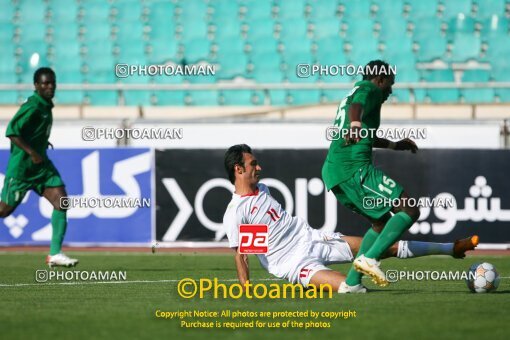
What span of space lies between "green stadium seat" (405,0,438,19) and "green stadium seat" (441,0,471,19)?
0.61 feet

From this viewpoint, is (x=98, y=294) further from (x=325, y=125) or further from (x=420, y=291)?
(x=325, y=125)

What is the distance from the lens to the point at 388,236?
8820mm

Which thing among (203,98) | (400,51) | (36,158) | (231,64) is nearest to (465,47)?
(400,51)

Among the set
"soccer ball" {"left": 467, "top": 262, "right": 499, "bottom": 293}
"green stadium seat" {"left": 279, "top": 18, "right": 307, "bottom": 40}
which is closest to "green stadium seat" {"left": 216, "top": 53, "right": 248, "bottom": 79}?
"green stadium seat" {"left": 279, "top": 18, "right": 307, "bottom": 40}

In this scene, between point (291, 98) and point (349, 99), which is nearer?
point (349, 99)

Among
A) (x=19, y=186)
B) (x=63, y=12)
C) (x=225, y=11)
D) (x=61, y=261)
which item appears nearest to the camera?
(x=61, y=261)

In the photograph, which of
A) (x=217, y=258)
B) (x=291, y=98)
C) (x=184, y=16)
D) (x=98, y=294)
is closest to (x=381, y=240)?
(x=98, y=294)

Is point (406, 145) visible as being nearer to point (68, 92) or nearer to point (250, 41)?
point (250, 41)

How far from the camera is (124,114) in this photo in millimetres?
18141

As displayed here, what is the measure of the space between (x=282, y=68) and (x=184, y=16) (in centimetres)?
245

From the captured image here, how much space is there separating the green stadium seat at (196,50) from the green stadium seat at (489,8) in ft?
18.1

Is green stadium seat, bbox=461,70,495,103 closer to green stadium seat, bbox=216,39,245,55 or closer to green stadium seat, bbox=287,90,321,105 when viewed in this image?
green stadium seat, bbox=287,90,321,105

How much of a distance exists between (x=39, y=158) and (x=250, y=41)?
31.9 feet

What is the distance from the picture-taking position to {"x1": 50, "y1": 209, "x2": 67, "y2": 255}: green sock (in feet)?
38.6
